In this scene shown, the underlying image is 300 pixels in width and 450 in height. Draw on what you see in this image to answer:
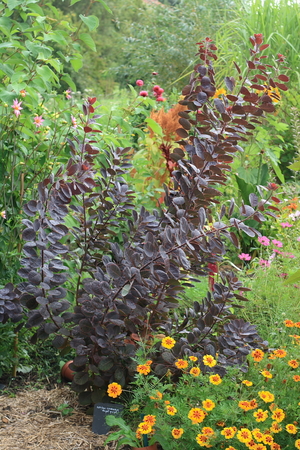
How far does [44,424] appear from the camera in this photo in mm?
A: 2098

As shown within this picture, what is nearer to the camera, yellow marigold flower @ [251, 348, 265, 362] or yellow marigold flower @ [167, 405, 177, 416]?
yellow marigold flower @ [167, 405, 177, 416]

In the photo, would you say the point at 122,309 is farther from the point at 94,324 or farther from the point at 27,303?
the point at 27,303

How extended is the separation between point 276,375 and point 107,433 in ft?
2.29

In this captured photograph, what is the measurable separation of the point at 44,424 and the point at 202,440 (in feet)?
2.60

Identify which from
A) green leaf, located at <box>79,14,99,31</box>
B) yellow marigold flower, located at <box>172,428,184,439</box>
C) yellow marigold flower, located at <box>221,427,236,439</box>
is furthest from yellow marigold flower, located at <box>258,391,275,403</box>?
green leaf, located at <box>79,14,99,31</box>

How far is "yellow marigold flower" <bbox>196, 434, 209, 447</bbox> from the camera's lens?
1584 millimetres

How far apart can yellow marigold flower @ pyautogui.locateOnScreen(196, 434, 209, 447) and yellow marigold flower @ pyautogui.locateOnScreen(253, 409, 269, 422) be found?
17 cm

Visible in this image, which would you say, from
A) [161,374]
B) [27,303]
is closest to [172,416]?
[161,374]

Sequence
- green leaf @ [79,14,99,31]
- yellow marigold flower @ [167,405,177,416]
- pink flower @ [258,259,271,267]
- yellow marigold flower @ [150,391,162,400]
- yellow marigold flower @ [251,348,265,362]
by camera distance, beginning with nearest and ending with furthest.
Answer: yellow marigold flower @ [167,405,177,416] → yellow marigold flower @ [150,391,162,400] → yellow marigold flower @ [251,348,265,362] → green leaf @ [79,14,99,31] → pink flower @ [258,259,271,267]

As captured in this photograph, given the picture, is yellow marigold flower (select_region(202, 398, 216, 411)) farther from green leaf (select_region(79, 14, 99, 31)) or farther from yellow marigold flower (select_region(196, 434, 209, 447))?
green leaf (select_region(79, 14, 99, 31))

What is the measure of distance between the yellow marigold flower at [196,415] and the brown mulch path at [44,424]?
480 mm

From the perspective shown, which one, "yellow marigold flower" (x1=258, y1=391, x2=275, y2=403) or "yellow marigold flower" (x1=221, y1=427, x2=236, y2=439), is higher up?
"yellow marigold flower" (x1=258, y1=391, x2=275, y2=403)

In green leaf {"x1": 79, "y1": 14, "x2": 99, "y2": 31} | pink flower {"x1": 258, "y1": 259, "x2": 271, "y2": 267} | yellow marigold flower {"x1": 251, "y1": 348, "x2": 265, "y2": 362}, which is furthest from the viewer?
pink flower {"x1": 258, "y1": 259, "x2": 271, "y2": 267}

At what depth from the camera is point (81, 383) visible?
81.7 inches
